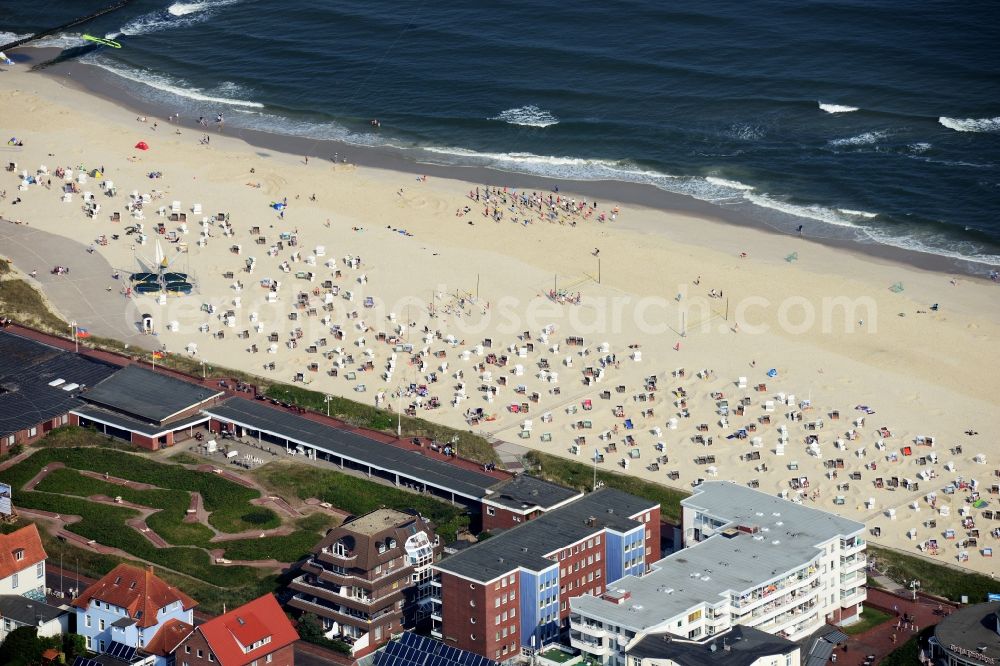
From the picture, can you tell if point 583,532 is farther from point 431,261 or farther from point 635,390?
point 431,261

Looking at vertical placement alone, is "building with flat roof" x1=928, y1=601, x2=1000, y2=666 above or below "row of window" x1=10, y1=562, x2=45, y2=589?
below

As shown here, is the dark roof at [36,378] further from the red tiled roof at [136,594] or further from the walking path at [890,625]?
the walking path at [890,625]

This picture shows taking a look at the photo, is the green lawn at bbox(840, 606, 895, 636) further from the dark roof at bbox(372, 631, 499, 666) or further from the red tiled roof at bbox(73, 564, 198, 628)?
the red tiled roof at bbox(73, 564, 198, 628)

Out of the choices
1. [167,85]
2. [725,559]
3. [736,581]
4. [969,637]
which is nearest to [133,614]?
[736,581]

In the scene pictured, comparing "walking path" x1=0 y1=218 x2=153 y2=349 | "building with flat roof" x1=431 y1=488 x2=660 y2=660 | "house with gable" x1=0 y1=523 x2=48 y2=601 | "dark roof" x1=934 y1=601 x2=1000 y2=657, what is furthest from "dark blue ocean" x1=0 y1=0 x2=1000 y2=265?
"house with gable" x1=0 y1=523 x2=48 y2=601

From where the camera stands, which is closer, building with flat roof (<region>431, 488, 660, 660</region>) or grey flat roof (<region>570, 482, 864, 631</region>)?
grey flat roof (<region>570, 482, 864, 631</region>)

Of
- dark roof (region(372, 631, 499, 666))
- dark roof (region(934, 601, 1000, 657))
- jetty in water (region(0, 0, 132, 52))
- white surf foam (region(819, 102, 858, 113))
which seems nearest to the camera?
dark roof (region(372, 631, 499, 666))

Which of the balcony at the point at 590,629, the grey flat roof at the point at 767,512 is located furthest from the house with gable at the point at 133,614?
the grey flat roof at the point at 767,512
